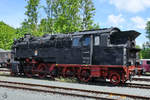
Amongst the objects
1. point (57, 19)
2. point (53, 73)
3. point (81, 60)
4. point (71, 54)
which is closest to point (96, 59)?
point (81, 60)

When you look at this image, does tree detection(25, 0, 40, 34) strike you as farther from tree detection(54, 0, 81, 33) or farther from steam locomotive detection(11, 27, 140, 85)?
steam locomotive detection(11, 27, 140, 85)

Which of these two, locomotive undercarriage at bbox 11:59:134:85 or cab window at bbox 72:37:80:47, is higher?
cab window at bbox 72:37:80:47

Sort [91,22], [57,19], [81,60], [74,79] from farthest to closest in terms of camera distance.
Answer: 1. [57,19]
2. [91,22]
3. [74,79]
4. [81,60]

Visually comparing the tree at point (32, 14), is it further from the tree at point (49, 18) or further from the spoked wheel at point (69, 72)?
the spoked wheel at point (69, 72)

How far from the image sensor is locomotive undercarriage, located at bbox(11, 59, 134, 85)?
1200 centimetres

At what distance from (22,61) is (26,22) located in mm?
20301

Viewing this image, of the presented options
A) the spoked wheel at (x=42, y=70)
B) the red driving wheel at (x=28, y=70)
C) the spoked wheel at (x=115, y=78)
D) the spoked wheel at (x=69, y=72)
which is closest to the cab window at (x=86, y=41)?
the spoked wheel at (x=69, y=72)

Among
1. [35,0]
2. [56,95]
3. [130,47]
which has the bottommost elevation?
[56,95]

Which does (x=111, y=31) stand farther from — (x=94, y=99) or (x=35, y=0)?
(x=35, y=0)

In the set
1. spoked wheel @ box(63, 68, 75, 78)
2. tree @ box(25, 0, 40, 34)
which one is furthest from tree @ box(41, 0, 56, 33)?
spoked wheel @ box(63, 68, 75, 78)

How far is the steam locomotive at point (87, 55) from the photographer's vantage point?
39.0 feet

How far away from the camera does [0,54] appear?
1249 inches

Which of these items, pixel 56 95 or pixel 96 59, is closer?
pixel 56 95

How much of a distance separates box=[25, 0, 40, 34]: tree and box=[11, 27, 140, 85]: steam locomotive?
66.2 feet
